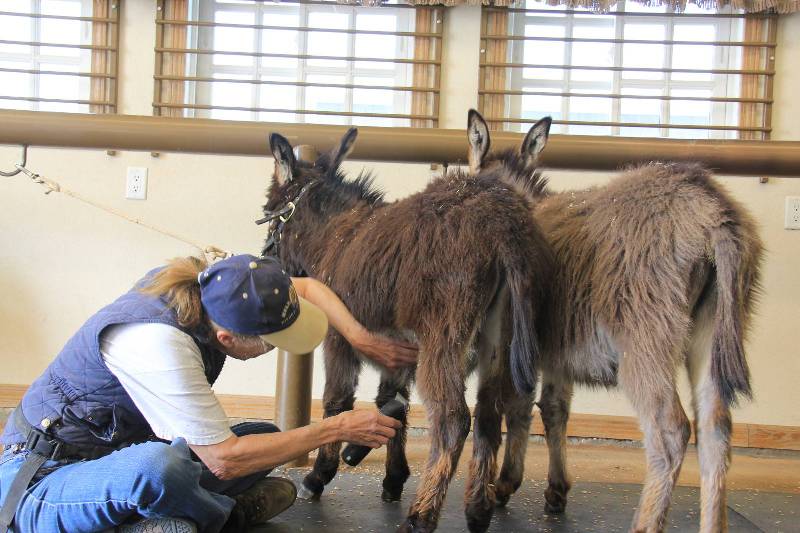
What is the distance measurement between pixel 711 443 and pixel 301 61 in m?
4.19

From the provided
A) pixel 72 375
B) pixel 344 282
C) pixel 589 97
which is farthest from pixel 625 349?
pixel 589 97

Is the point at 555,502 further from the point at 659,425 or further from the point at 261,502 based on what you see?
the point at 261,502

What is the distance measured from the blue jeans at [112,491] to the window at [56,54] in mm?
3938

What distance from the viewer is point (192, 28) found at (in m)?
5.71

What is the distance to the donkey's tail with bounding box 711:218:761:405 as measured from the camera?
250 cm

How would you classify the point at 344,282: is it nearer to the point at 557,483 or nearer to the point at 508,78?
the point at 557,483

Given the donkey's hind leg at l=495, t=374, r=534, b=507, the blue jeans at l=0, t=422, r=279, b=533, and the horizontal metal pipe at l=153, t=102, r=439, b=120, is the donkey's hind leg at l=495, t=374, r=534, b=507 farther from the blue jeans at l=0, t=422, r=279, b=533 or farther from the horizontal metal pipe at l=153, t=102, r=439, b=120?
the horizontal metal pipe at l=153, t=102, r=439, b=120

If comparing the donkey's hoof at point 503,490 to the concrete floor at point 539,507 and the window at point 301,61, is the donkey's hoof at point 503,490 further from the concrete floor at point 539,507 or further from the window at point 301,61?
the window at point 301,61

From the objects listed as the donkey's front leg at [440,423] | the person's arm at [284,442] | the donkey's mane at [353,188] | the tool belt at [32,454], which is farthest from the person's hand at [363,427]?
the donkey's mane at [353,188]

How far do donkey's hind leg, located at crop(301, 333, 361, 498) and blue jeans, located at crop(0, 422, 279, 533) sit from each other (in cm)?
109

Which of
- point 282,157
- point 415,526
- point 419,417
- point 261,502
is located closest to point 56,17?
point 282,157

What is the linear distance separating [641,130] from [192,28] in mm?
3397

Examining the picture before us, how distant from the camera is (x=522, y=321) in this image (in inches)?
101

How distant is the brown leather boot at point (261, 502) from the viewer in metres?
2.67
